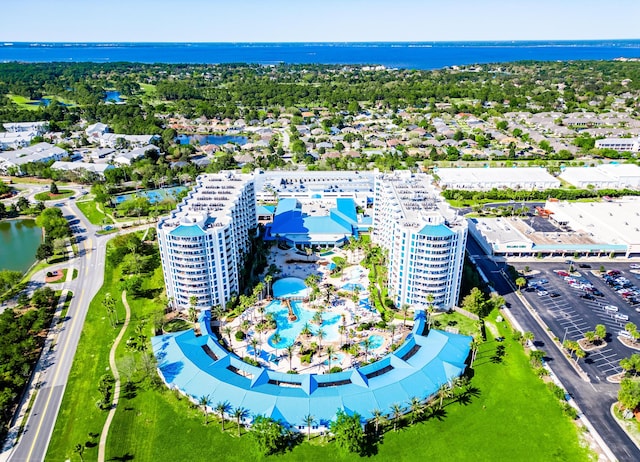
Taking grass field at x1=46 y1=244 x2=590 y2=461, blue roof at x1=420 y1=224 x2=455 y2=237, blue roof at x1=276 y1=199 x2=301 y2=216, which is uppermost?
blue roof at x1=420 y1=224 x2=455 y2=237

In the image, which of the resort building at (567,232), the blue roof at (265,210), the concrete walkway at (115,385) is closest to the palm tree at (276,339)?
the concrete walkway at (115,385)

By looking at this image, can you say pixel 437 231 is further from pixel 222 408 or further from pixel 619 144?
pixel 619 144

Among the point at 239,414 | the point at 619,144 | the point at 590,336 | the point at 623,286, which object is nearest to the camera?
the point at 239,414

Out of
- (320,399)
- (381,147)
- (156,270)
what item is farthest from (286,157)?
(320,399)

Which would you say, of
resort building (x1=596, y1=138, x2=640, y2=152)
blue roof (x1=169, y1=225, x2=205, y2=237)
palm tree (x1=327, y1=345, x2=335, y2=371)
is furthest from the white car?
resort building (x1=596, y1=138, x2=640, y2=152)

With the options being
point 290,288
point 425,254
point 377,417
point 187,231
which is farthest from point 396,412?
point 187,231

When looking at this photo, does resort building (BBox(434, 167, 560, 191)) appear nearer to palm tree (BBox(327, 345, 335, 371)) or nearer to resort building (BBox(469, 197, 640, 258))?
resort building (BBox(469, 197, 640, 258))

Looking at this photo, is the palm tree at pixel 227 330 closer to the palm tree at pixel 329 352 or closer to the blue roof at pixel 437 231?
the palm tree at pixel 329 352
